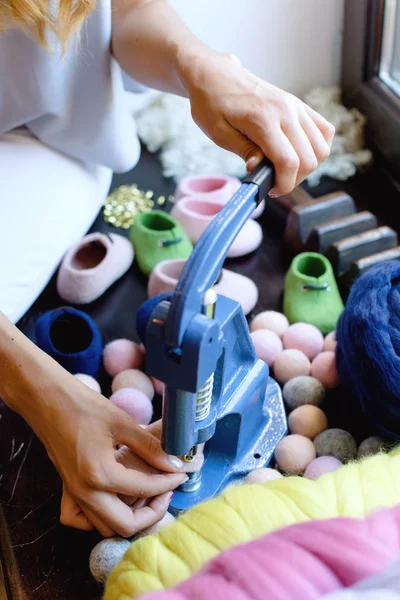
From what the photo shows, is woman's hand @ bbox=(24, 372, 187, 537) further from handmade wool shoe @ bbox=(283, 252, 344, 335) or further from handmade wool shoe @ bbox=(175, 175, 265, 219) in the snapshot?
handmade wool shoe @ bbox=(175, 175, 265, 219)

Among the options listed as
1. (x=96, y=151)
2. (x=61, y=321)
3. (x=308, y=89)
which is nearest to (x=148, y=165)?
(x=96, y=151)

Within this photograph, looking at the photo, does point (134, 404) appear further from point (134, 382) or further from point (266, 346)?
point (266, 346)

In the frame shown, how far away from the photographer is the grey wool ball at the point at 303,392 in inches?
36.1

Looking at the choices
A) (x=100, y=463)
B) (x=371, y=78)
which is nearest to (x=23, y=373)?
(x=100, y=463)

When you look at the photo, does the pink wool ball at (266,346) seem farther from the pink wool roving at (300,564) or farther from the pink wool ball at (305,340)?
the pink wool roving at (300,564)

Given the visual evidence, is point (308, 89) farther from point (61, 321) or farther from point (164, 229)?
point (61, 321)

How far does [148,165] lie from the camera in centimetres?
141

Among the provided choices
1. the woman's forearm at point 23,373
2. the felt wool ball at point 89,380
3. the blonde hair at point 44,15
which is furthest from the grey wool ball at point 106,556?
the blonde hair at point 44,15

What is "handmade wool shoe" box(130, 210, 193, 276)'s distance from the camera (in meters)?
1.12

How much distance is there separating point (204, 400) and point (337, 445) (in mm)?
292

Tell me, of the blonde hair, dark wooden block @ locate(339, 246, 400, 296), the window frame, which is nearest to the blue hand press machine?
dark wooden block @ locate(339, 246, 400, 296)

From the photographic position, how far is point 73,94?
42.1 inches

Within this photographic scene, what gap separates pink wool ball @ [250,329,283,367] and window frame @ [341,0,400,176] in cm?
53

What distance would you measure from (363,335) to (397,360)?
50mm
